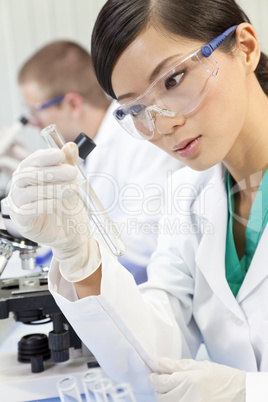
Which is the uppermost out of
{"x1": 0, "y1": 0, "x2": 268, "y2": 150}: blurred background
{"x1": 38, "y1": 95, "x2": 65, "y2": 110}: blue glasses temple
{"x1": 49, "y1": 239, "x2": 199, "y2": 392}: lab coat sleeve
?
{"x1": 0, "y1": 0, "x2": 268, "y2": 150}: blurred background

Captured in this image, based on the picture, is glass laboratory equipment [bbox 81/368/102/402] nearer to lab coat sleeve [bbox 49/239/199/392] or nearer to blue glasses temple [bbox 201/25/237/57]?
lab coat sleeve [bbox 49/239/199/392]

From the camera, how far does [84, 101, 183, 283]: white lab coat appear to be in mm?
2088

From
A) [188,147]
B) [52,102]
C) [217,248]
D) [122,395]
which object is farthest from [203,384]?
[52,102]

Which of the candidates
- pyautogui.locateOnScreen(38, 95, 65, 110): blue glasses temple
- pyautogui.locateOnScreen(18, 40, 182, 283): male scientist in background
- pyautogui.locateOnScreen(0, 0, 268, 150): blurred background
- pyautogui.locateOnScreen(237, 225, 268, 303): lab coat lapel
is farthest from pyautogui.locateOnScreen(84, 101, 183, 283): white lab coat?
pyautogui.locateOnScreen(0, 0, 268, 150): blurred background

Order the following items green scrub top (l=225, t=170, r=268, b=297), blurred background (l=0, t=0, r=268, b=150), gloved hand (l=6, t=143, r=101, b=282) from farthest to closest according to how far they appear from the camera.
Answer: blurred background (l=0, t=0, r=268, b=150), green scrub top (l=225, t=170, r=268, b=297), gloved hand (l=6, t=143, r=101, b=282)

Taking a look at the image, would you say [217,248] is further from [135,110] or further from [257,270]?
[135,110]

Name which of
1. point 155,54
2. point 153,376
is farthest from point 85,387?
point 155,54

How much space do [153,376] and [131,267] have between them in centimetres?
79

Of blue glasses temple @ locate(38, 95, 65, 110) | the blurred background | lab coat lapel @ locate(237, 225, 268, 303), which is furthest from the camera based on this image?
the blurred background

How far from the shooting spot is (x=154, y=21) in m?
1.30

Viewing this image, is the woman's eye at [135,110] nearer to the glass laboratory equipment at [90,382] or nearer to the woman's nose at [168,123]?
the woman's nose at [168,123]

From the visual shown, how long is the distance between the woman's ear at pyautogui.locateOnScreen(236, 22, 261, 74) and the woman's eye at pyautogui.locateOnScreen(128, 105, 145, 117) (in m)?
0.31

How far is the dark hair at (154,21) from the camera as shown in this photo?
1.30m

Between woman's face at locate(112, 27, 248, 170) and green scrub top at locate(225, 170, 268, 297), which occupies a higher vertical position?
woman's face at locate(112, 27, 248, 170)
